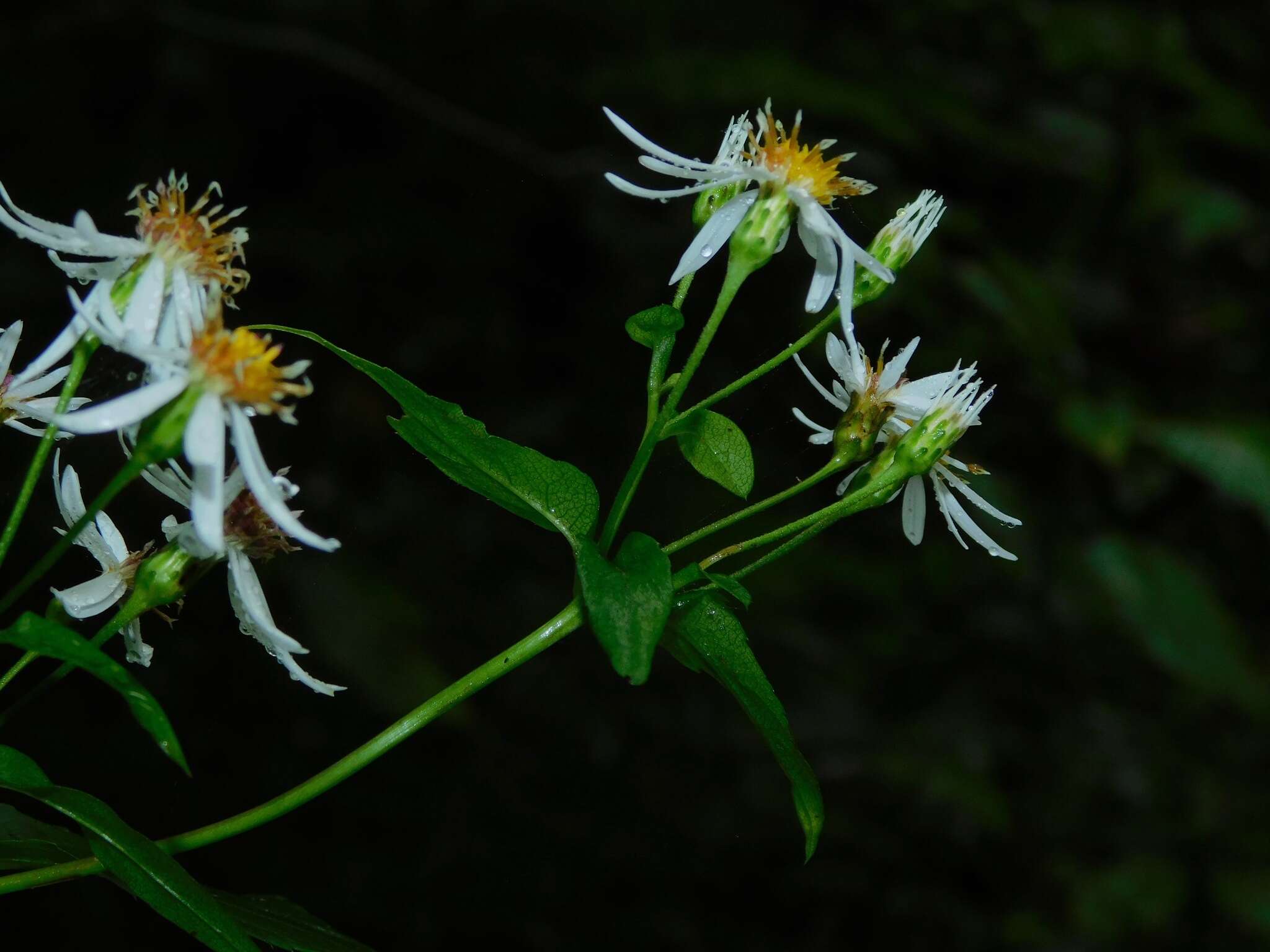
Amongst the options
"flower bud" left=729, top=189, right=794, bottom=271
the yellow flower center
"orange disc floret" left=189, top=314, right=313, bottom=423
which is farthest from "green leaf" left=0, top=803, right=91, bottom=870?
"flower bud" left=729, top=189, right=794, bottom=271

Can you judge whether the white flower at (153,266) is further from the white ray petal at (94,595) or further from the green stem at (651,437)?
the green stem at (651,437)

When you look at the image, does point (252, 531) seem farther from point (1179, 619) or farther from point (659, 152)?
point (1179, 619)

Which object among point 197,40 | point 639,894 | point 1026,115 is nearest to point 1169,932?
point 639,894

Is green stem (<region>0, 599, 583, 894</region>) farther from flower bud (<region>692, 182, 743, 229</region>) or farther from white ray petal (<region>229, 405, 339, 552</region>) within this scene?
flower bud (<region>692, 182, 743, 229</region>)

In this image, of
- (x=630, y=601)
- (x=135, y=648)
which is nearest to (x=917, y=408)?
(x=630, y=601)

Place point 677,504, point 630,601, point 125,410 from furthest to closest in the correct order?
point 677,504
point 630,601
point 125,410

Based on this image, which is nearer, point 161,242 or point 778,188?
point 161,242
